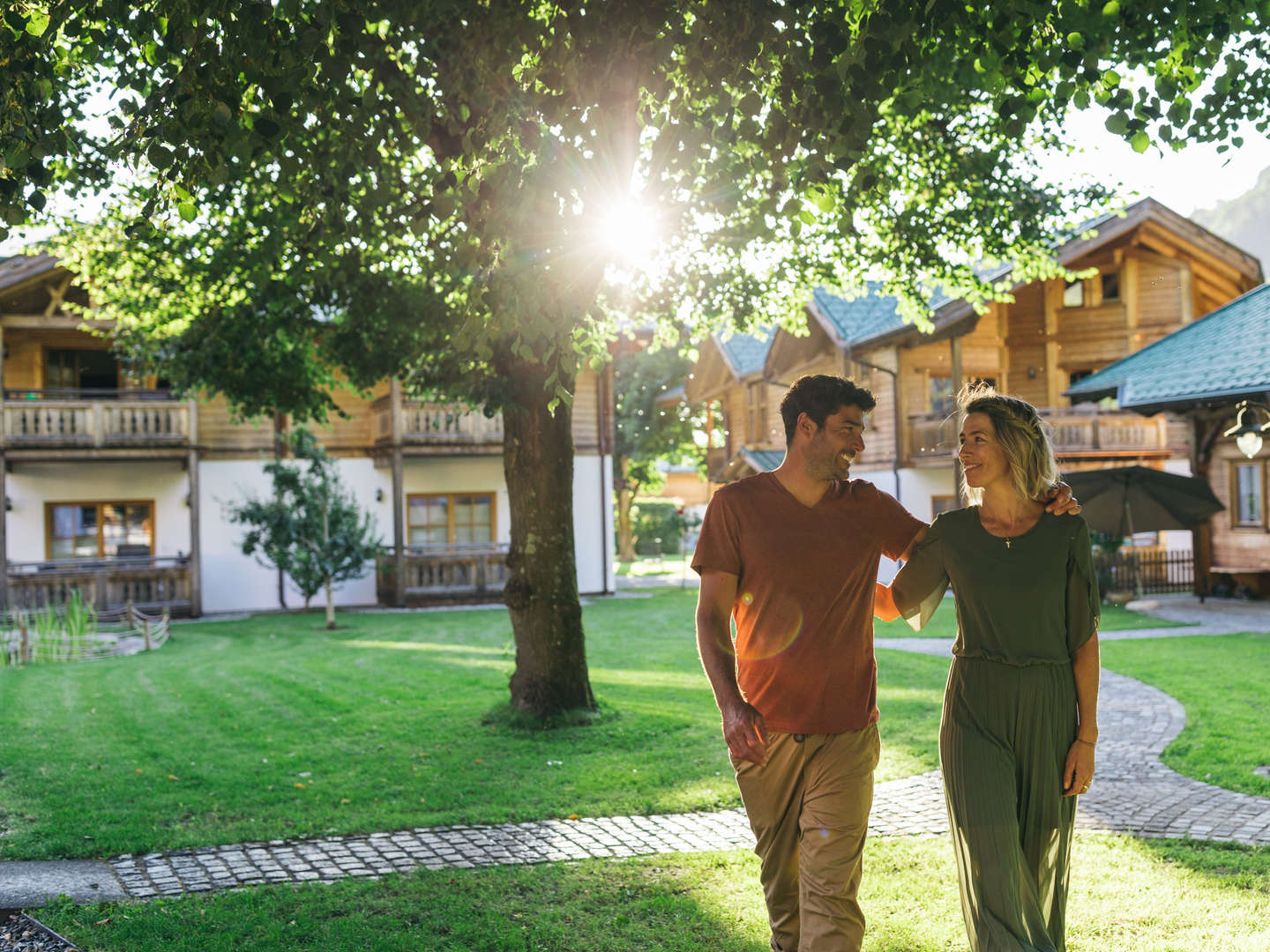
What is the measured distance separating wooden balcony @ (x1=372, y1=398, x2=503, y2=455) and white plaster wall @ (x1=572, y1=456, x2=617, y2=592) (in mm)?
2537

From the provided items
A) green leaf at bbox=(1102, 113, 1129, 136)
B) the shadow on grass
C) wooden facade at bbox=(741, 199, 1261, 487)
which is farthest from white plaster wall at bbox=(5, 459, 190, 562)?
green leaf at bbox=(1102, 113, 1129, 136)

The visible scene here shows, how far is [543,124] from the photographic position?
6.20 meters

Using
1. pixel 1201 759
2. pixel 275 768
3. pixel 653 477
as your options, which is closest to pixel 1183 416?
pixel 1201 759

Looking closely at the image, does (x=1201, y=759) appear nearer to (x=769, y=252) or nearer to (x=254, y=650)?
(x=769, y=252)

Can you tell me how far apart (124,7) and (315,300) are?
231 inches

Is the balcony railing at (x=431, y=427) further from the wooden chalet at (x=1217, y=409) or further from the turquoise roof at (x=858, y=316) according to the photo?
the wooden chalet at (x=1217, y=409)

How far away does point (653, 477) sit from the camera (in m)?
46.7

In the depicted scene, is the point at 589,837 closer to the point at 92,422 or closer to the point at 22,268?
the point at 92,422

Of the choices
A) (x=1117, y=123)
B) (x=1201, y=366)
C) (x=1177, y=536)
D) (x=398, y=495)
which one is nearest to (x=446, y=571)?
(x=398, y=495)

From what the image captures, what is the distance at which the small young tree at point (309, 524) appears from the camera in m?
20.5

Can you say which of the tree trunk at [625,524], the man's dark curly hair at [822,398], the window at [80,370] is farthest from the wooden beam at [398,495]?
the man's dark curly hair at [822,398]

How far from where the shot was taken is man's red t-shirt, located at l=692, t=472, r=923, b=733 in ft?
12.0

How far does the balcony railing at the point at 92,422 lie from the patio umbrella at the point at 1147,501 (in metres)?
16.9

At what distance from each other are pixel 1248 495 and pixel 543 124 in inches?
743
